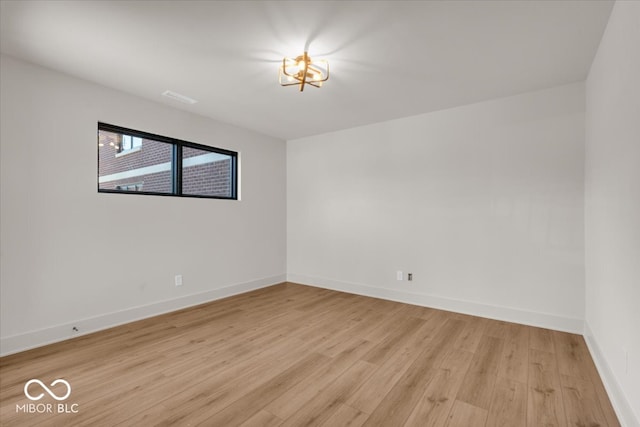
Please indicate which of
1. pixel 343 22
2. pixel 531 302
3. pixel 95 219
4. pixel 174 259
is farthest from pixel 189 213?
pixel 531 302

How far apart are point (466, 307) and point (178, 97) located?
13.8 ft

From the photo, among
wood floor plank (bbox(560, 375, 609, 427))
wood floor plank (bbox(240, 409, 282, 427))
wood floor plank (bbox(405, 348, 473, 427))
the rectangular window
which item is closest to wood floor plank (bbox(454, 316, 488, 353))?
wood floor plank (bbox(405, 348, 473, 427))

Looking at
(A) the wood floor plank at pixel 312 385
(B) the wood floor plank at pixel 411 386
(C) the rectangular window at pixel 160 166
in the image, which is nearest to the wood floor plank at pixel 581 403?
(B) the wood floor plank at pixel 411 386

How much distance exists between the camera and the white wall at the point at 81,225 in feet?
8.43

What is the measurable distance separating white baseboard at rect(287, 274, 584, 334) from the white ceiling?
244 centimetres

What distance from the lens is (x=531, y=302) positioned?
325cm

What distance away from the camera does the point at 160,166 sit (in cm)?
372

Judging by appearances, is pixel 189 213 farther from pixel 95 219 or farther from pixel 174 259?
pixel 95 219

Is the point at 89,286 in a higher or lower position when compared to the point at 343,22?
lower

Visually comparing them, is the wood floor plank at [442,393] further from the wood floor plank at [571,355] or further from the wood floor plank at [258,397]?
the wood floor plank at [258,397]

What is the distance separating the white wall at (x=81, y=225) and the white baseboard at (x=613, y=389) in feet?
13.4

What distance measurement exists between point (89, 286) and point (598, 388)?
442cm

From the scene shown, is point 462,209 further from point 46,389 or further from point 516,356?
point 46,389

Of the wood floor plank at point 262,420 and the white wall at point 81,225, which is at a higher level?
the white wall at point 81,225
